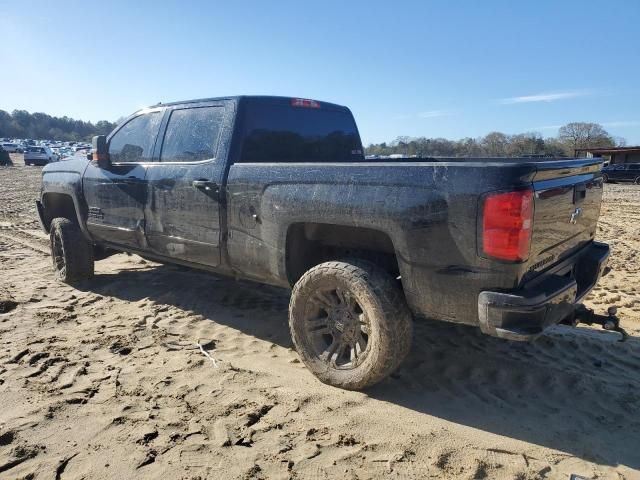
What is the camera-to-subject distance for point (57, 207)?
6.02 metres

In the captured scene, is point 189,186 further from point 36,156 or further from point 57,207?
point 36,156

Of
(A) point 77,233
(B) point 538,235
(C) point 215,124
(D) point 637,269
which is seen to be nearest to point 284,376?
(B) point 538,235

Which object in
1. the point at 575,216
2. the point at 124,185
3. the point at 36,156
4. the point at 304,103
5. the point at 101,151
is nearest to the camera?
the point at 575,216

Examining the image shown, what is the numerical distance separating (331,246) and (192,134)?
1.67 m

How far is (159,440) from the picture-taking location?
260 cm

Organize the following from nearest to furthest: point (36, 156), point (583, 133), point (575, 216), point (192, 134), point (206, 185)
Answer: point (575, 216) → point (206, 185) → point (192, 134) → point (36, 156) → point (583, 133)

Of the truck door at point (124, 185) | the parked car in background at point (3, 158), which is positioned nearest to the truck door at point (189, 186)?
the truck door at point (124, 185)

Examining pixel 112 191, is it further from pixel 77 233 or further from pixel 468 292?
pixel 468 292

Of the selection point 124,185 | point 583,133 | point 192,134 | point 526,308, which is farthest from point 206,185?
point 583,133

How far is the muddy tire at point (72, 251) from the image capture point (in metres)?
5.44

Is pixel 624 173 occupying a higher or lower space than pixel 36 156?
lower

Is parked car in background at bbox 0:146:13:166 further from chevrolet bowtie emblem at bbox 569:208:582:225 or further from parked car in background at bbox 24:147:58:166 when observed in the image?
chevrolet bowtie emblem at bbox 569:208:582:225

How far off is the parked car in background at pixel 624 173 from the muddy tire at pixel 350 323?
27681mm

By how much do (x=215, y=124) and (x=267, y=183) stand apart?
3.18 ft
